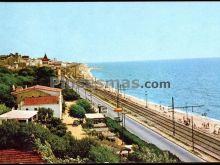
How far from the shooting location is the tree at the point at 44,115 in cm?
2153

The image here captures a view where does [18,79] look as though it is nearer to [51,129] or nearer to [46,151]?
[51,129]

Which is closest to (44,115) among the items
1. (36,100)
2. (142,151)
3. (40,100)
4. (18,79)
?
(40,100)

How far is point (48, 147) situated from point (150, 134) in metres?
11.1

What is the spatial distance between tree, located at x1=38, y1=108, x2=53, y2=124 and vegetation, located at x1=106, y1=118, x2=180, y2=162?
3.56 meters

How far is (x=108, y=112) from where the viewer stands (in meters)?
31.1

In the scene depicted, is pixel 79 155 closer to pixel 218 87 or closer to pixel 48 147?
pixel 48 147

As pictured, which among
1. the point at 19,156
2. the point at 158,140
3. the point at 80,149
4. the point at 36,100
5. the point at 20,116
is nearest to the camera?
the point at 19,156

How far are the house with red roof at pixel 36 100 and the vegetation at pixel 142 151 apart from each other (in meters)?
3.21

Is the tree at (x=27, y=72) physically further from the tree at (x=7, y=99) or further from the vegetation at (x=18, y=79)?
the tree at (x=7, y=99)

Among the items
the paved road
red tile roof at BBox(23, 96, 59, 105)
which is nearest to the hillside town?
red tile roof at BBox(23, 96, 59, 105)

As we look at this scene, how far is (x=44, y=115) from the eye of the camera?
22.2 metres

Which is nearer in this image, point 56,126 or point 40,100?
point 56,126

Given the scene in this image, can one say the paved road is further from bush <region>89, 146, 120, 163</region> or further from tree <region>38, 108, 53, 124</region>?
tree <region>38, 108, 53, 124</region>

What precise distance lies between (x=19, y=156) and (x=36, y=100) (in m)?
11.0
